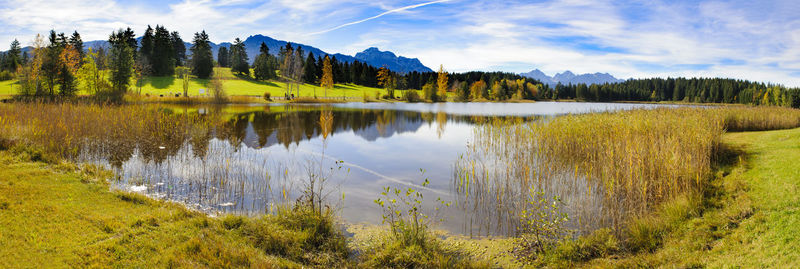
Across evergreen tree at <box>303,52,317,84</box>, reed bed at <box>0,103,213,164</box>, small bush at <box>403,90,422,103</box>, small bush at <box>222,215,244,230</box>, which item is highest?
evergreen tree at <box>303,52,317,84</box>

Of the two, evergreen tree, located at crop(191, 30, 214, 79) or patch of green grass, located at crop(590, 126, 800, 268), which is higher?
evergreen tree, located at crop(191, 30, 214, 79)

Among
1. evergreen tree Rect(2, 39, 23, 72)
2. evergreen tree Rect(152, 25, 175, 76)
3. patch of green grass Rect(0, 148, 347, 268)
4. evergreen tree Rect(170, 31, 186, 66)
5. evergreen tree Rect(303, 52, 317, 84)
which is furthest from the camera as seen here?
evergreen tree Rect(170, 31, 186, 66)

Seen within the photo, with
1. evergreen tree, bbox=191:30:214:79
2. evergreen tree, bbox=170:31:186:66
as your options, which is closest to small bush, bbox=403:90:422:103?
evergreen tree, bbox=191:30:214:79

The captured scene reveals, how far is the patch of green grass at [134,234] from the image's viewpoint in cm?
473

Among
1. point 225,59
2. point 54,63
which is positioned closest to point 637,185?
point 54,63

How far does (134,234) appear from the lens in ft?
17.9

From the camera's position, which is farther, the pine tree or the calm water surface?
the pine tree

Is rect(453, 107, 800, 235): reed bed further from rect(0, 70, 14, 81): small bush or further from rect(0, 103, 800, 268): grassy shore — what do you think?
rect(0, 70, 14, 81): small bush

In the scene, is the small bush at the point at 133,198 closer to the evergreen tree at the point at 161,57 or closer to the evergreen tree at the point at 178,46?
the evergreen tree at the point at 161,57

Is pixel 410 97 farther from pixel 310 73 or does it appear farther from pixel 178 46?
pixel 178 46

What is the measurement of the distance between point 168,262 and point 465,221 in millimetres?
5308

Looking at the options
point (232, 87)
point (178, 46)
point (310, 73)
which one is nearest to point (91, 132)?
point (232, 87)

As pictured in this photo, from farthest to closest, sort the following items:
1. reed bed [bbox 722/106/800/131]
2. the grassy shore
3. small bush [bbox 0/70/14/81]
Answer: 1. small bush [bbox 0/70/14/81]
2. reed bed [bbox 722/106/800/131]
3. the grassy shore

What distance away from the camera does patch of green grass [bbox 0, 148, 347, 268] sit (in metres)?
4.73
